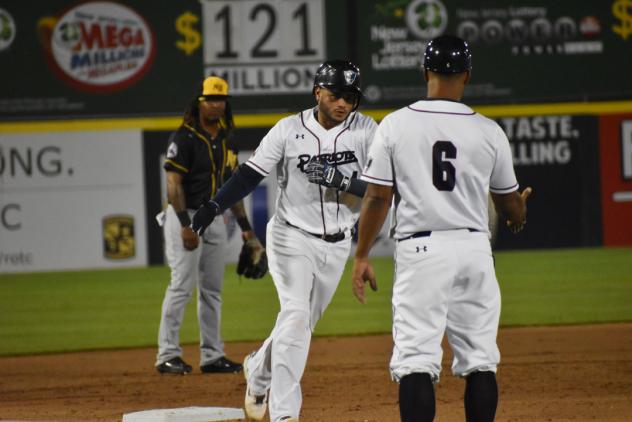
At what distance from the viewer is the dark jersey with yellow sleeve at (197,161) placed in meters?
7.54

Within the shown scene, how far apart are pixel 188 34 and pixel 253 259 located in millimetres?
9431

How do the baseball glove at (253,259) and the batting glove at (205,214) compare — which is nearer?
the batting glove at (205,214)

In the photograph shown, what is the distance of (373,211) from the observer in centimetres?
438

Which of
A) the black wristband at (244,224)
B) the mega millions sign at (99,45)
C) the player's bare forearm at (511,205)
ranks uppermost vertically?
the mega millions sign at (99,45)

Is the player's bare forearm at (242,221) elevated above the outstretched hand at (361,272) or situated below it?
below

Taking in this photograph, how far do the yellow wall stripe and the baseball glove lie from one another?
8733 mm

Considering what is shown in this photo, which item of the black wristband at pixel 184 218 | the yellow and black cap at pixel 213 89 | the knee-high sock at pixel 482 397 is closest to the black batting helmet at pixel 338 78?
the knee-high sock at pixel 482 397

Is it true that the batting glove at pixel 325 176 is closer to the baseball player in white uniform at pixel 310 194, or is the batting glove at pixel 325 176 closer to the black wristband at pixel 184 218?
the baseball player in white uniform at pixel 310 194

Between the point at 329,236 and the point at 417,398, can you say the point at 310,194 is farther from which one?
the point at 417,398

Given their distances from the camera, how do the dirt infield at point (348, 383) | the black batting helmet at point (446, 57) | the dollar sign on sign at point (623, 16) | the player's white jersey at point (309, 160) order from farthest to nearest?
the dollar sign on sign at point (623, 16) → the dirt infield at point (348, 383) → the player's white jersey at point (309, 160) → the black batting helmet at point (446, 57)

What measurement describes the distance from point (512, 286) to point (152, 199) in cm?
552

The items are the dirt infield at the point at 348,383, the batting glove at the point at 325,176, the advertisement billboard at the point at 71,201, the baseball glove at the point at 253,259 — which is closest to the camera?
the batting glove at the point at 325,176

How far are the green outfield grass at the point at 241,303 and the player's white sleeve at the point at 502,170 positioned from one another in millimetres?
5334

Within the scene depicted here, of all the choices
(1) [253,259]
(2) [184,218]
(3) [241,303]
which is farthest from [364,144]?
(3) [241,303]
